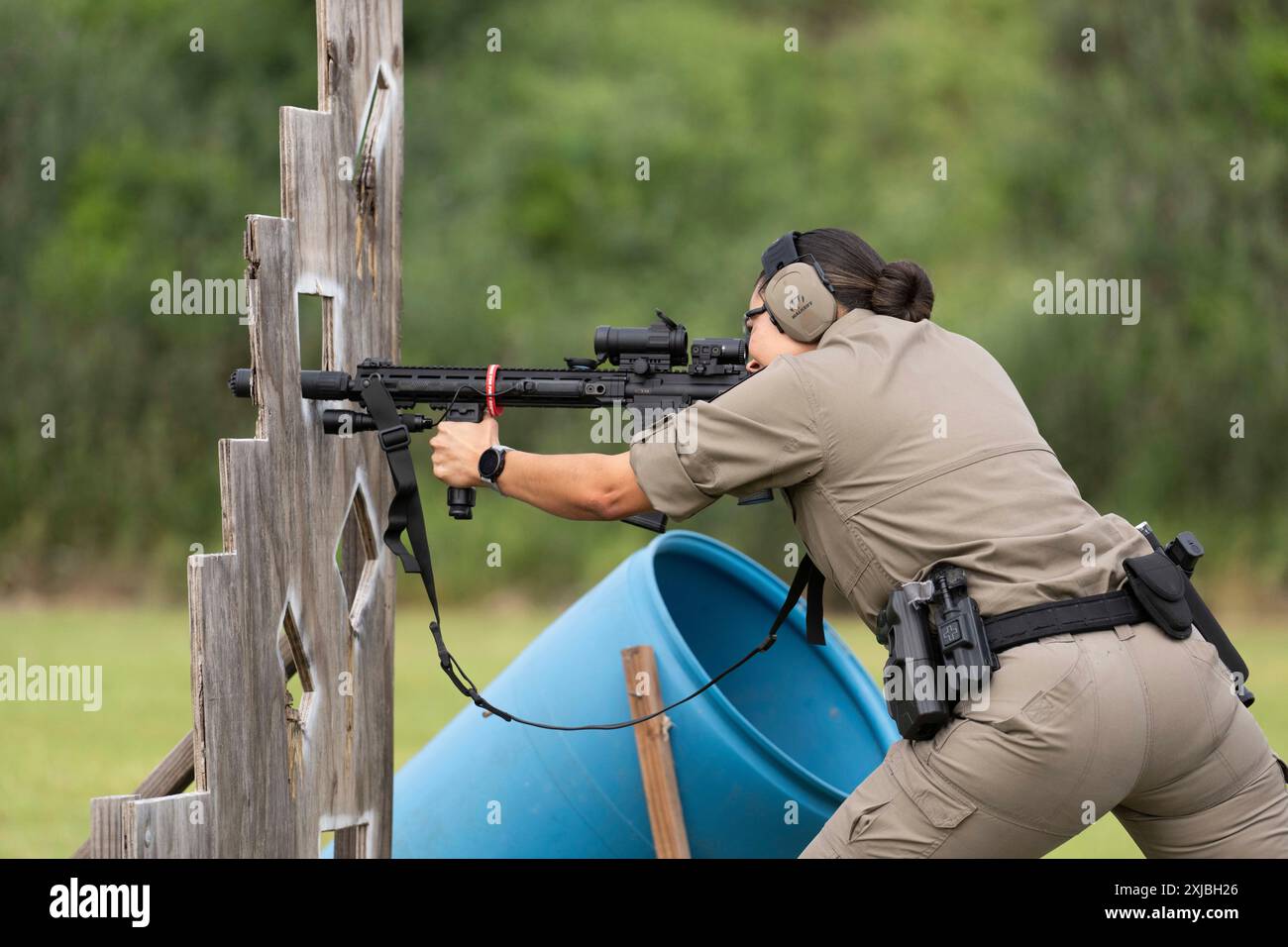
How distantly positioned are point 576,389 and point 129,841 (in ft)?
4.68

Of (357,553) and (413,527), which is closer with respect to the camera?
(413,527)

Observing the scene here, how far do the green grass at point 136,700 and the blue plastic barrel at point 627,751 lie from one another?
1818 mm

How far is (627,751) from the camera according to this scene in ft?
13.2

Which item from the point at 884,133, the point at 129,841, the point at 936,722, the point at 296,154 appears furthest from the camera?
the point at 884,133

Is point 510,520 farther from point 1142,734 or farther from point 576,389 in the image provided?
point 1142,734

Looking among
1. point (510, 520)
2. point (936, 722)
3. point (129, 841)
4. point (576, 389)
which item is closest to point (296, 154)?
point (576, 389)

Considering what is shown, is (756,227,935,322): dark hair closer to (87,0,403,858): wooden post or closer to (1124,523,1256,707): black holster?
(1124,523,1256,707): black holster

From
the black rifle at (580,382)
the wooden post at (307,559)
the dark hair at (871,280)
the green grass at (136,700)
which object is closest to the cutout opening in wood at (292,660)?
the wooden post at (307,559)

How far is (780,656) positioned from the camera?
4.82 metres

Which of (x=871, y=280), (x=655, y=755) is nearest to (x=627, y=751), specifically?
(x=655, y=755)

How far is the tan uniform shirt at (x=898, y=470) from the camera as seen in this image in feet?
9.87

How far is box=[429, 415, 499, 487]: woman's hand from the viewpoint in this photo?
11.4 ft

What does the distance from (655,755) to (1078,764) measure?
127 centimetres

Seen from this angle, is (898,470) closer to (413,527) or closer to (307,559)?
(413,527)
